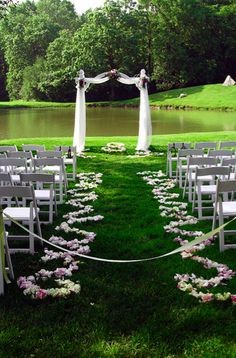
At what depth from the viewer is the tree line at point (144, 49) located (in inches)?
2544

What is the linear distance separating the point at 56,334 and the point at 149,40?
69354 mm

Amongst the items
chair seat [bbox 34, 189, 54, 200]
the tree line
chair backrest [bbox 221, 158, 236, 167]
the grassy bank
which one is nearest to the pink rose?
chair seat [bbox 34, 189, 54, 200]

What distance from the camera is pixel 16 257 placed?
237 inches

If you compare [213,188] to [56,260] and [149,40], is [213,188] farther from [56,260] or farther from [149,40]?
[149,40]

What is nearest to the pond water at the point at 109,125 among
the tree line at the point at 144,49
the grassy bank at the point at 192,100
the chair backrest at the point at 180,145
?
the grassy bank at the point at 192,100

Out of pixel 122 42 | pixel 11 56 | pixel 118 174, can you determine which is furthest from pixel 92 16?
pixel 118 174

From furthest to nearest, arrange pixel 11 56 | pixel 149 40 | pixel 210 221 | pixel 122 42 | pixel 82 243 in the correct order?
1. pixel 11 56
2. pixel 149 40
3. pixel 122 42
4. pixel 210 221
5. pixel 82 243

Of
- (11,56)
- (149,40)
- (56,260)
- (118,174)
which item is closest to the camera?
(56,260)

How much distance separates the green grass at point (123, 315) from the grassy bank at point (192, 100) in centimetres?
4714

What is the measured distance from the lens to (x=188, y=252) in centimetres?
610

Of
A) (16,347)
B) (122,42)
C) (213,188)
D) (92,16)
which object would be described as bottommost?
(16,347)

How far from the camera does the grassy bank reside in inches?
2097

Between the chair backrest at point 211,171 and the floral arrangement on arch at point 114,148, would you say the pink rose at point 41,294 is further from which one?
the floral arrangement on arch at point 114,148

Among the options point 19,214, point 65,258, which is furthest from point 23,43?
point 65,258
